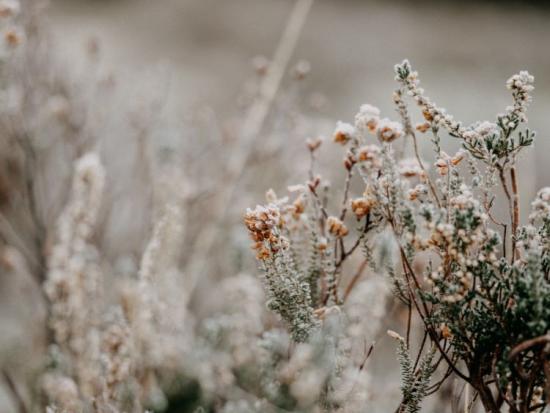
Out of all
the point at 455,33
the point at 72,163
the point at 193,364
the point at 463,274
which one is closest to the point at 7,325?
the point at 72,163

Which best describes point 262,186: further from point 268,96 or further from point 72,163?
point 72,163

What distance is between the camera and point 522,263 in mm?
559

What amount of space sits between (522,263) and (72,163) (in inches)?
40.4

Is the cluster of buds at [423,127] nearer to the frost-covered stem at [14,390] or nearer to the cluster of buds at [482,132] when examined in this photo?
the cluster of buds at [482,132]

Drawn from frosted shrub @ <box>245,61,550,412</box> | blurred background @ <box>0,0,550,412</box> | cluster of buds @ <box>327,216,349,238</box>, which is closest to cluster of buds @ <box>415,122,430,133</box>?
frosted shrub @ <box>245,61,550,412</box>

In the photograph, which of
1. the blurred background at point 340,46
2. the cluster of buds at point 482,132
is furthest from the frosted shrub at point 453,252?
the blurred background at point 340,46

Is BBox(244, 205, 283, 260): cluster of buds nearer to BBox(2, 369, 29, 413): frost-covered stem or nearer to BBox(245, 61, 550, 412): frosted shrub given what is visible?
BBox(245, 61, 550, 412): frosted shrub

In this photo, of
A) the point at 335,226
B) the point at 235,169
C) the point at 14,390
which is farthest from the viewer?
the point at 235,169

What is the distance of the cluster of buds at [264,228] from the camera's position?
1.68 feet

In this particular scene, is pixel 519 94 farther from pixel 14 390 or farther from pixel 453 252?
pixel 14 390

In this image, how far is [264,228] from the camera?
20.5 inches

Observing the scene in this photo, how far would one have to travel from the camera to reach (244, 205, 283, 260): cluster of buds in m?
0.51

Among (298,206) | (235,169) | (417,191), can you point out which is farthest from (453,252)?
(235,169)

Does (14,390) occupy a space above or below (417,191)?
below
